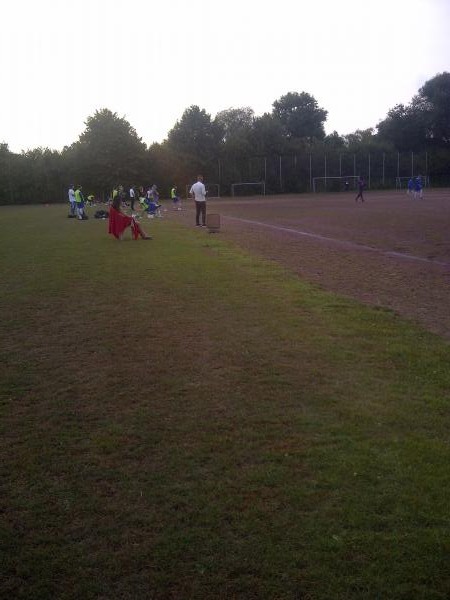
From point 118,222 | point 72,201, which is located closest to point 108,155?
point 72,201

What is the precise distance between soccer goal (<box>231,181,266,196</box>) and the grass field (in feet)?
201

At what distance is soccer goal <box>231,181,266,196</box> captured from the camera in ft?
225

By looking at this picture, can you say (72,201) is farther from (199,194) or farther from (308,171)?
(308,171)

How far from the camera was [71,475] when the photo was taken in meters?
4.06

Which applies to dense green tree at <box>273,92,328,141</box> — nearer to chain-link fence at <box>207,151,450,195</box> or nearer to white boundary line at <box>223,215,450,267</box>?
chain-link fence at <box>207,151,450,195</box>

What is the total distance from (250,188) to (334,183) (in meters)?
10.2

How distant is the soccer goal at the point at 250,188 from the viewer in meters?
68.6

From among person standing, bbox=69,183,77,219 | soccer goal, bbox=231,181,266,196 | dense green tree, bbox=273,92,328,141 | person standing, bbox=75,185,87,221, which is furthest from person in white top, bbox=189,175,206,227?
dense green tree, bbox=273,92,328,141

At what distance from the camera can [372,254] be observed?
15.3 m

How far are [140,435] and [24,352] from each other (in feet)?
9.70

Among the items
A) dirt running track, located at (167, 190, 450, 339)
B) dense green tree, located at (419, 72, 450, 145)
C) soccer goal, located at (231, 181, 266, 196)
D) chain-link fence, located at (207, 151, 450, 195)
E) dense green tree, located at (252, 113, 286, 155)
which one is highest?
dense green tree, located at (419, 72, 450, 145)

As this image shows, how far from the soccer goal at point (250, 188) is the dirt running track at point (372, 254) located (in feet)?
134

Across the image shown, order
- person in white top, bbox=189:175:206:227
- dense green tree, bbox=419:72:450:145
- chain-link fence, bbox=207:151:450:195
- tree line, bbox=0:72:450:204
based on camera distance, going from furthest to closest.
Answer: dense green tree, bbox=419:72:450:145, chain-link fence, bbox=207:151:450:195, tree line, bbox=0:72:450:204, person in white top, bbox=189:175:206:227

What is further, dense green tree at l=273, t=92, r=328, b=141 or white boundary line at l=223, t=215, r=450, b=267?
dense green tree at l=273, t=92, r=328, b=141
